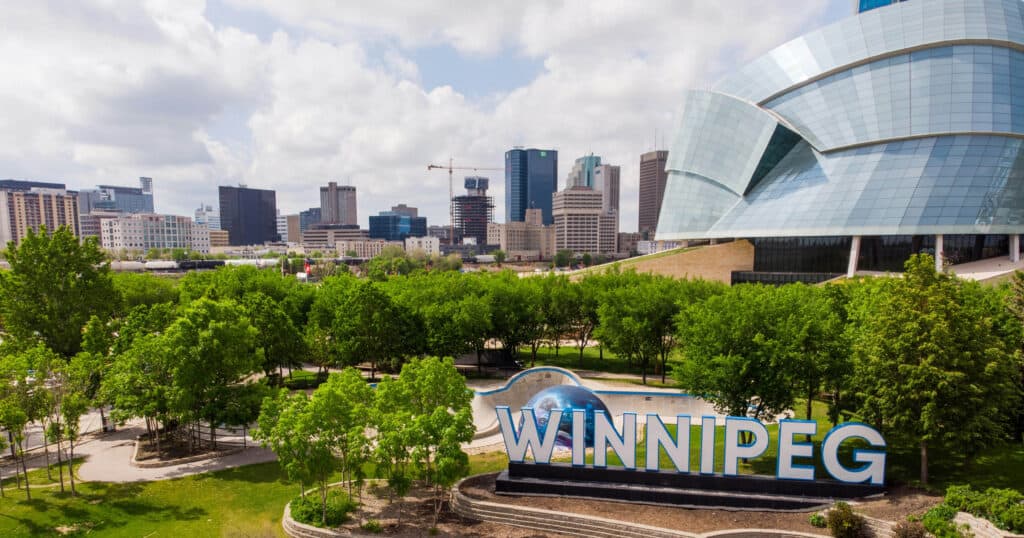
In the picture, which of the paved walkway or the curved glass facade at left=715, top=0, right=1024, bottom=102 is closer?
the paved walkway

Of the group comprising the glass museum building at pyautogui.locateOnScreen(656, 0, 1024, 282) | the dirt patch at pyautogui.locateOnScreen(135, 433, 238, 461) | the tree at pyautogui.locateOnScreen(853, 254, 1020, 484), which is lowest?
the dirt patch at pyautogui.locateOnScreen(135, 433, 238, 461)

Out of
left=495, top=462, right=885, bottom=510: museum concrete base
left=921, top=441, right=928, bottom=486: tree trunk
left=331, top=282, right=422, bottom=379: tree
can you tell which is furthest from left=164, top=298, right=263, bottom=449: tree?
left=921, top=441, right=928, bottom=486: tree trunk

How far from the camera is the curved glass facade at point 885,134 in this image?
60.5 m

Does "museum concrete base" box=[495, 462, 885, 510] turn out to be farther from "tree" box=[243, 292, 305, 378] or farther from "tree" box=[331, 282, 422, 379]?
"tree" box=[243, 292, 305, 378]

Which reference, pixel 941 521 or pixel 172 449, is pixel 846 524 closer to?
pixel 941 521

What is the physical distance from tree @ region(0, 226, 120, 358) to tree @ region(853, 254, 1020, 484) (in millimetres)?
46467

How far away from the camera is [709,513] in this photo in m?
21.4

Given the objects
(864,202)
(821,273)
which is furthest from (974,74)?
(821,273)

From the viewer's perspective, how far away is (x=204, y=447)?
100.0 feet

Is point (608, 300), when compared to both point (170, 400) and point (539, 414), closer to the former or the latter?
point (539, 414)

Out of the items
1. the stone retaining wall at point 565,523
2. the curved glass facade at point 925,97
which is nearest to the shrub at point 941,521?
the stone retaining wall at point 565,523

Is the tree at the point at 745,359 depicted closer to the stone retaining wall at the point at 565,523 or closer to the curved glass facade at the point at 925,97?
the stone retaining wall at the point at 565,523

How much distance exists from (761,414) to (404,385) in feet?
57.5

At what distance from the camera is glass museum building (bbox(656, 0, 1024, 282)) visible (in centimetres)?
6059
